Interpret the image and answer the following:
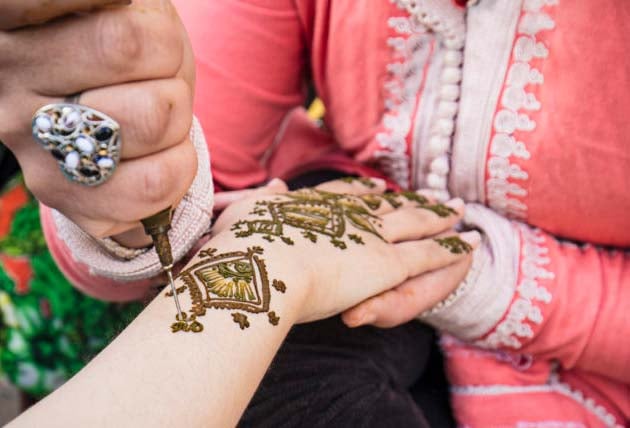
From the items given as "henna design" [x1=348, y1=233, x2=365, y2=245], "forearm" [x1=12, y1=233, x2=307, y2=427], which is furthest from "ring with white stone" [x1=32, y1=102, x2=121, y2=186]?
"henna design" [x1=348, y1=233, x2=365, y2=245]

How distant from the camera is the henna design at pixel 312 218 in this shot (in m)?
0.63

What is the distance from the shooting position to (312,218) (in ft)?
2.18

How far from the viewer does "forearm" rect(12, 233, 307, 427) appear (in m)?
0.43

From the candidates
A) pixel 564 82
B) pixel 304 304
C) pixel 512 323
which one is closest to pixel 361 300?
pixel 304 304

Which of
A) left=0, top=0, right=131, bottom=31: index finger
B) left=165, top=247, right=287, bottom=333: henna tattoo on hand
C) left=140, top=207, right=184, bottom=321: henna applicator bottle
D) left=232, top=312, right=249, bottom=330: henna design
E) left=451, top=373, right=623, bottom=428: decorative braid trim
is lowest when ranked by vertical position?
left=451, top=373, right=623, bottom=428: decorative braid trim

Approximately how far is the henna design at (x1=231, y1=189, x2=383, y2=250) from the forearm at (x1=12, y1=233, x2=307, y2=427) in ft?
0.26

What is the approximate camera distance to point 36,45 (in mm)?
382

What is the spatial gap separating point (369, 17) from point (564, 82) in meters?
0.26

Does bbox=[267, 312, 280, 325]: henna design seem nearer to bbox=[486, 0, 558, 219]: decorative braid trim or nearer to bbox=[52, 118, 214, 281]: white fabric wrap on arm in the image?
bbox=[52, 118, 214, 281]: white fabric wrap on arm

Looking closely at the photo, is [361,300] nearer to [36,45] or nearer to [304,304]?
[304,304]

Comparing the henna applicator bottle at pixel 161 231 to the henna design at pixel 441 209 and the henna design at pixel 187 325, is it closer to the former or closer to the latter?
the henna design at pixel 187 325

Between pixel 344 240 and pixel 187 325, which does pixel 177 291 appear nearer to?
pixel 187 325

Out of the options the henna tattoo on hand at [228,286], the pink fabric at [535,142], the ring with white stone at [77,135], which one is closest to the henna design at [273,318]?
the henna tattoo on hand at [228,286]

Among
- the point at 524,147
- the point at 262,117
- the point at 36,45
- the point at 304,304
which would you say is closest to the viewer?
the point at 36,45
